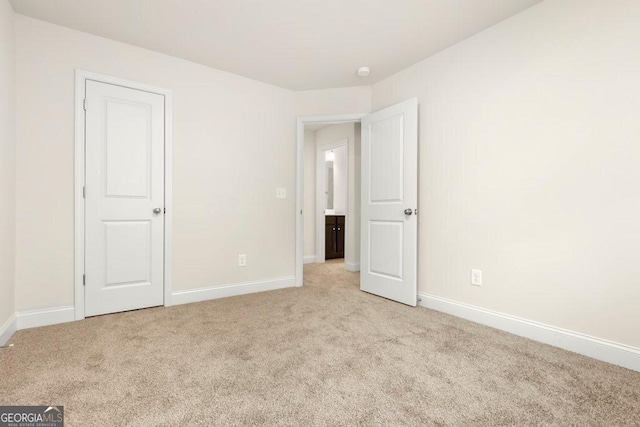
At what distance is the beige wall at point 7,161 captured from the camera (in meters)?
1.98

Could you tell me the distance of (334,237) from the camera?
578cm

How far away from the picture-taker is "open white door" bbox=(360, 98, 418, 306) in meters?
2.87

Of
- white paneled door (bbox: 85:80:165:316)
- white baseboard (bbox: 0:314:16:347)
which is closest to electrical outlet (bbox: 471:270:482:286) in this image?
white paneled door (bbox: 85:80:165:316)

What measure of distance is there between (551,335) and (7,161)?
387cm

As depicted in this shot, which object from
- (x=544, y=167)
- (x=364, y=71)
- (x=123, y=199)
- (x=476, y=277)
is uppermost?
(x=364, y=71)

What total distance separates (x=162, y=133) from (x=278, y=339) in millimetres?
2128

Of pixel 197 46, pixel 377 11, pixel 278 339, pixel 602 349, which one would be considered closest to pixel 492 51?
pixel 377 11

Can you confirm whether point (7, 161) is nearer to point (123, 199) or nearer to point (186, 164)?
point (123, 199)

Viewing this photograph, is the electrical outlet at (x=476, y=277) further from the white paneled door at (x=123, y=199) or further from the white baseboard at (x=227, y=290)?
the white paneled door at (x=123, y=199)

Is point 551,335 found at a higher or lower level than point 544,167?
lower

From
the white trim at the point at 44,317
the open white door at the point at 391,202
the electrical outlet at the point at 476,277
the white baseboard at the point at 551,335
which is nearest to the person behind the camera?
the white baseboard at the point at 551,335

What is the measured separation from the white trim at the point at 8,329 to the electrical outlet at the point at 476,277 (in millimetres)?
3361

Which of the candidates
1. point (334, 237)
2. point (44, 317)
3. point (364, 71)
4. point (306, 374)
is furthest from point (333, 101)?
point (44, 317)

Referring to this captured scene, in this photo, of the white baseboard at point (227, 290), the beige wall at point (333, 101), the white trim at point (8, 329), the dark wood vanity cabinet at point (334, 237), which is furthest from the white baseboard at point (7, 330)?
the dark wood vanity cabinet at point (334, 237)
